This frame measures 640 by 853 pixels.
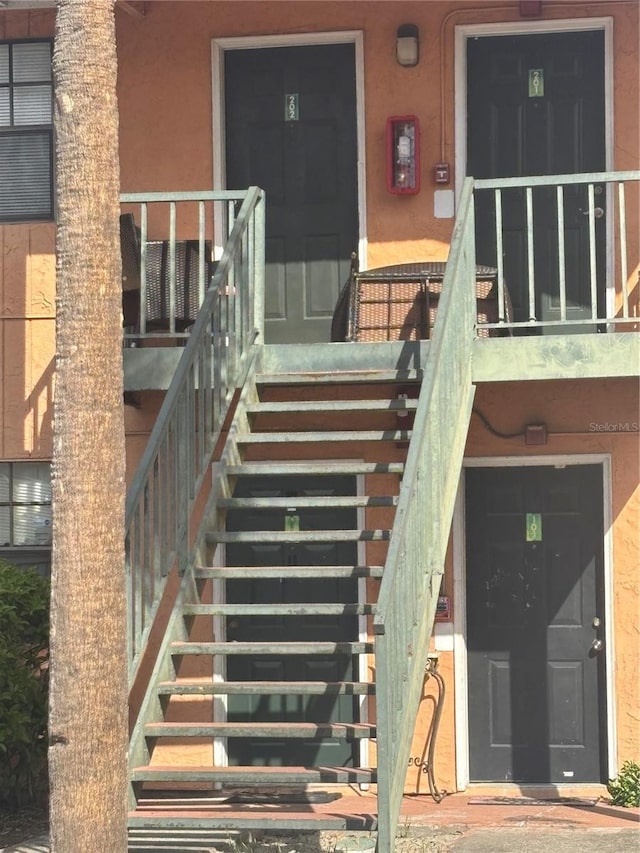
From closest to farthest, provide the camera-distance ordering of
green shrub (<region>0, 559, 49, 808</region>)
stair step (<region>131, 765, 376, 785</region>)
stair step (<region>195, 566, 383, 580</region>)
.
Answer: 1. stair step (<region>131, 765, 376, 785</region>)
2. stair step (<region>195, 566, 383, 580</region>)
3. green shrub (<region>0, 559, 49, 808</region>)

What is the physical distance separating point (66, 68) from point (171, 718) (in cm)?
500

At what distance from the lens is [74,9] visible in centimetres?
506


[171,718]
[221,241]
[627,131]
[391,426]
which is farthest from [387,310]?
[171,718]

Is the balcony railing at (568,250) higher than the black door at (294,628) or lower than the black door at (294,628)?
higher

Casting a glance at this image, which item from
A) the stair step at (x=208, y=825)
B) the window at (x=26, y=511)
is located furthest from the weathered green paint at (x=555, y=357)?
the window at (x=26, y=511)

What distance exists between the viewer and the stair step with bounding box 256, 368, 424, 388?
750 cm

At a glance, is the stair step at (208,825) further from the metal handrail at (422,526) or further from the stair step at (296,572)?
the stair step at (296,572)

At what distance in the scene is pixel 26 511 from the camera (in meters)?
9.12

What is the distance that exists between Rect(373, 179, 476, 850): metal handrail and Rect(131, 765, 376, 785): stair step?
0.25m

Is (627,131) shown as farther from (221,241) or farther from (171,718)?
(171,718)

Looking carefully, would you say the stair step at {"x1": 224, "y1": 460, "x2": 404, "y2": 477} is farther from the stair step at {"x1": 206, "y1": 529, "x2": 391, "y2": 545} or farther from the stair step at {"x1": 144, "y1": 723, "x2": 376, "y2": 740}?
the stair step at {"x1": 144, "y1": 723, "x2": 376, "y2": 740}

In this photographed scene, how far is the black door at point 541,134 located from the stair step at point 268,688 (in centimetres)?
366

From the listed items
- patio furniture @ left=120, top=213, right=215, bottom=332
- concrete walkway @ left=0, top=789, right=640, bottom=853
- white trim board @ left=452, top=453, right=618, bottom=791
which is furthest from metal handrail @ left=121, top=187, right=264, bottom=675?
white trim board @ left=452, top=453, right=618, bottom=791

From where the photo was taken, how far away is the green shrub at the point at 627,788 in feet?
26.9
